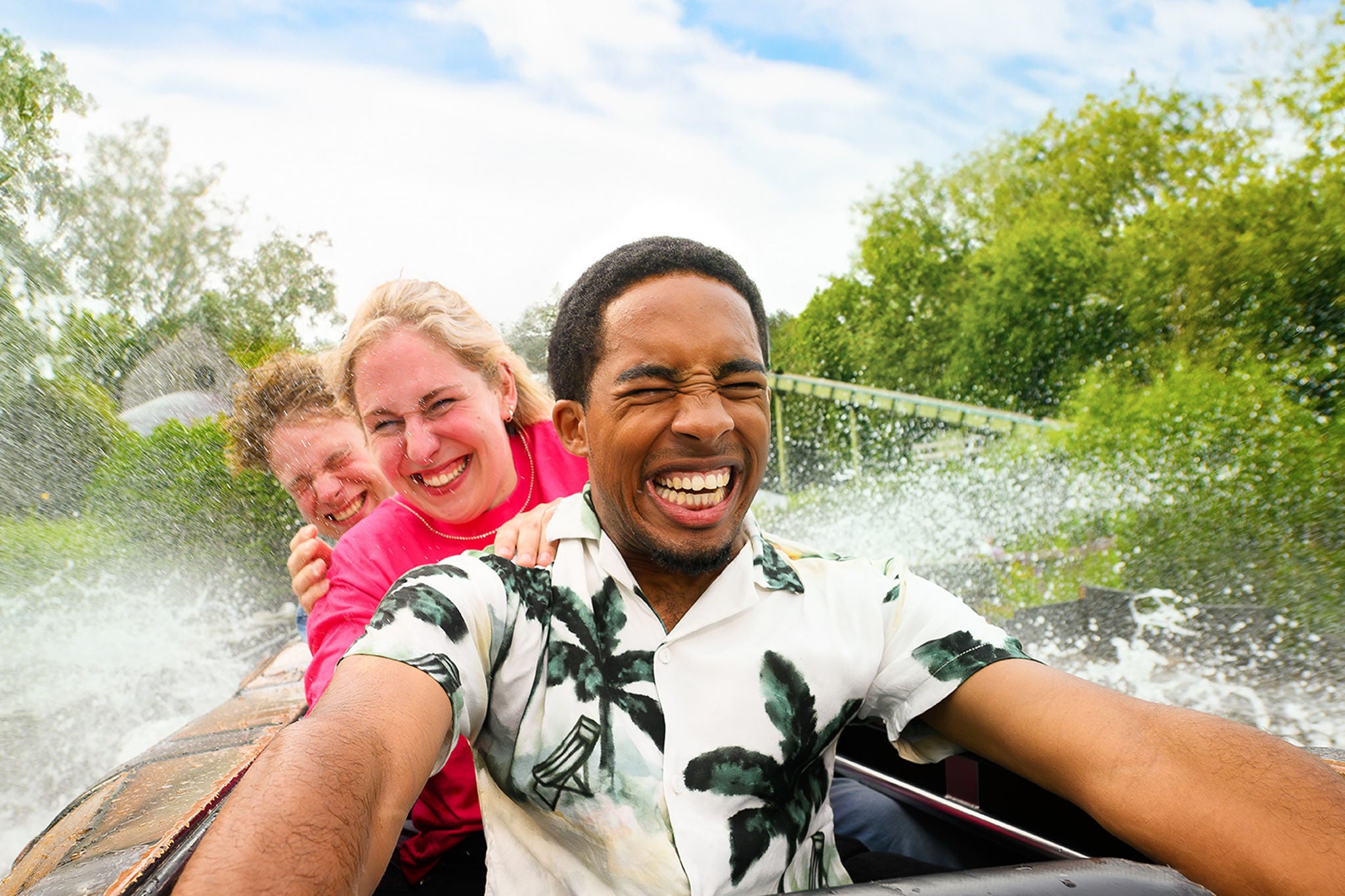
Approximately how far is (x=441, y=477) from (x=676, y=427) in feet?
3.09

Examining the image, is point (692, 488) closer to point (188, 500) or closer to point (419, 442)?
point (419, 442)

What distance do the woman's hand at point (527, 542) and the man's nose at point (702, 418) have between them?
338 millimetres

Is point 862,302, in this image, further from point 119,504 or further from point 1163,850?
point 1163,850

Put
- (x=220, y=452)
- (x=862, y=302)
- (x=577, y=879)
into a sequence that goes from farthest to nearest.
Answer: (x=862, y=302), (x=220, y=452), (x=577, y=879)

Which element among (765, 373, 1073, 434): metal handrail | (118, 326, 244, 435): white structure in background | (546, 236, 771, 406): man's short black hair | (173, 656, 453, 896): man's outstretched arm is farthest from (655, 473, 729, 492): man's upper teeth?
(765, 373, 1073, 434): metal handrail

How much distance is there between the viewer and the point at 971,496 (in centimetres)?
1343

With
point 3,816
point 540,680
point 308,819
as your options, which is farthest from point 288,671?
point 3,816

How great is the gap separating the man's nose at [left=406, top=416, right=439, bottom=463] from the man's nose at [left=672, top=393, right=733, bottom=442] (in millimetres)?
880

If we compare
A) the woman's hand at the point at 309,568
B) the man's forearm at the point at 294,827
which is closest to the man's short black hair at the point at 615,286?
the man's forearm at the point at 294,827

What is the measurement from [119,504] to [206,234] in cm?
817

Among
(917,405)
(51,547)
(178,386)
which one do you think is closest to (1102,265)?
(917,405)

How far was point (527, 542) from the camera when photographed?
1578 millimetres

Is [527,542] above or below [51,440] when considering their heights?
above

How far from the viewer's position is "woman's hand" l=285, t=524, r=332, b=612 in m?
2.29
